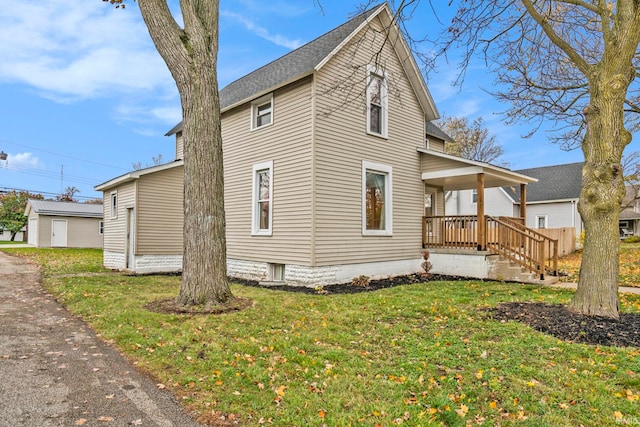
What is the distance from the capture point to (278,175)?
33.9 feet

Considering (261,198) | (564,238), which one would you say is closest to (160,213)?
(261,198)

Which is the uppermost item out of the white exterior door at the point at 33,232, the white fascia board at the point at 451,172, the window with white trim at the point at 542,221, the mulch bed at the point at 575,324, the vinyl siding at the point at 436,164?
the vinyl siding at the point at 436,164

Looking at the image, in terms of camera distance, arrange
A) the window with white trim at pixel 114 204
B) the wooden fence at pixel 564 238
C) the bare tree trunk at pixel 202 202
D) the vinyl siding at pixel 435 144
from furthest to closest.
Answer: the wooden fence at pixel 564 238 < the vinyl siding at pixel 435 144 < the window with white trim at pixel 114 204 < the bare tree trunk at pixel 202 202

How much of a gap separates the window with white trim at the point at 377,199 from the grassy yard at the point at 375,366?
4.30m

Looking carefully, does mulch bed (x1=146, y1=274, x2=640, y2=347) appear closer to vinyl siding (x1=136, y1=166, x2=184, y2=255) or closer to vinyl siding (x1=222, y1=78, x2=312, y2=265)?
vinyl siding (x1=222, y1=78, x2=312, y2=265)

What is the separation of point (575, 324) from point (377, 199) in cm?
649

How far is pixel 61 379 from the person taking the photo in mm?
3670

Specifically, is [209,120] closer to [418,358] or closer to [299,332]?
[299,332]

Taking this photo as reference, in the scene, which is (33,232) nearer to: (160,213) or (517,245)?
(160,213)

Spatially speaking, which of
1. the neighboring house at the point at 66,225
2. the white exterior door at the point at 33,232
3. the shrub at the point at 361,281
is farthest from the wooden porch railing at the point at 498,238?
the white exterior door at the point at 33,232

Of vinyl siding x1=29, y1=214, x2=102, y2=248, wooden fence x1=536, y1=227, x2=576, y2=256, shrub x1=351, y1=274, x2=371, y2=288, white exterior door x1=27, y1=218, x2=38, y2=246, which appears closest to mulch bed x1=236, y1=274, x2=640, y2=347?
shrub x1=351, y1=274, x2=371, y2=288

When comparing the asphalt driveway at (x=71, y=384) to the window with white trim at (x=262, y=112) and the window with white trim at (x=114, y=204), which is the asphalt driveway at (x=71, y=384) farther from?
the window with white trim at (x=114, y=204)

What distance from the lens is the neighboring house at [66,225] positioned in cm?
2889

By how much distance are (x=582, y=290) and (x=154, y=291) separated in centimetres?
859
